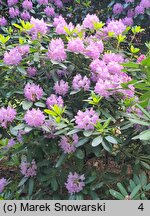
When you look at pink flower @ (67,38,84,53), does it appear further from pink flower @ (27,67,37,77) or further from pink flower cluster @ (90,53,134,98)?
pink flower @ (27,67,37,77)

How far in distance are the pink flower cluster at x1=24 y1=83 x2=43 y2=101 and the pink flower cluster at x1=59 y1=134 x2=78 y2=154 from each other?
1.20 feet

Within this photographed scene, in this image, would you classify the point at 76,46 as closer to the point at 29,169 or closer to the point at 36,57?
the point at 36,57

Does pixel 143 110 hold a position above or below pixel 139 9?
above

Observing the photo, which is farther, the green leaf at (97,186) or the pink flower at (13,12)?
the pink flower at (13,12)

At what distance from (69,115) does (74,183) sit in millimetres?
432

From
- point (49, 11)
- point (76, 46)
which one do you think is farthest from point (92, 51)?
point (49, 11)

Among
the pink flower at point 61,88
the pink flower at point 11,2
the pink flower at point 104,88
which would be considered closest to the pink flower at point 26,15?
the pink flower at point 11,2

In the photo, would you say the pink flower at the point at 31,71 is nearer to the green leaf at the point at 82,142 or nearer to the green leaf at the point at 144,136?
the green leaf at the point at 82,142

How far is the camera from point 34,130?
236cm

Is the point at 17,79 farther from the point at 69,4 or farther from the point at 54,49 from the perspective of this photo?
the point at 69,4

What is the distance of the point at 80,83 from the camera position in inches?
99.3

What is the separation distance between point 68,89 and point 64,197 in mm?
710

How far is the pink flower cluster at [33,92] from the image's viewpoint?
8.16ft

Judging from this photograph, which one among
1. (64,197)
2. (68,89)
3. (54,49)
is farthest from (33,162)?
(54,49)
